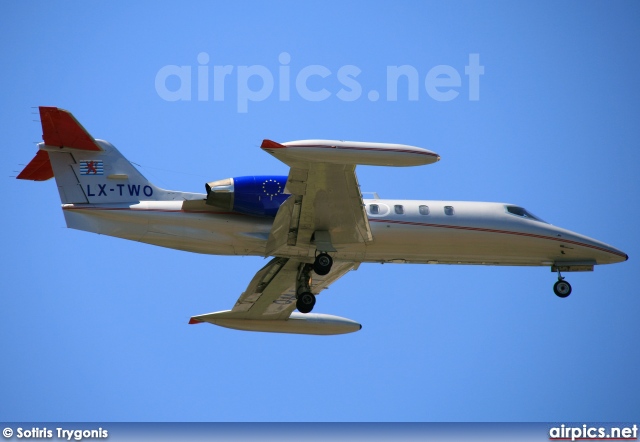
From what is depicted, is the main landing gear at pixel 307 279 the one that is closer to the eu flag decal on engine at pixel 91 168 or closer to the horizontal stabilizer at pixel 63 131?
the eu flag decal on engine at pixel 91 168

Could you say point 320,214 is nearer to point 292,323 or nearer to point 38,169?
point 292,323

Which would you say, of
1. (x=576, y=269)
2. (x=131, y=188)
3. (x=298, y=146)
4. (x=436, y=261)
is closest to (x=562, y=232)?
(x=576, y=269)

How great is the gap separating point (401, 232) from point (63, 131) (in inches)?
347

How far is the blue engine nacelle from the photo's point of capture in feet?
96.3

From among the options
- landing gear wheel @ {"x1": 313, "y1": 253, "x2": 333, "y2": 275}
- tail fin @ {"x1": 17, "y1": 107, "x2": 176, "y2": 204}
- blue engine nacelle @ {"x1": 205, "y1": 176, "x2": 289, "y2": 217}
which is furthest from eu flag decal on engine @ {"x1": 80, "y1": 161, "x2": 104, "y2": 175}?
landing gear wheel @ {"x1": 313, "y1": 253, "x2": 333, "y2": 275}

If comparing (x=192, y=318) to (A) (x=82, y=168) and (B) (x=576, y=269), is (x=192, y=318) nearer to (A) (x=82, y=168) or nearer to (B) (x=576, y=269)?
(A) (x=82, y=168)

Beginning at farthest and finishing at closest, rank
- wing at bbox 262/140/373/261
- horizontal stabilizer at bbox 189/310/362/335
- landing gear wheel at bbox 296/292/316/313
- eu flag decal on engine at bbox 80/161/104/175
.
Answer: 1. horizontal stabilizer at bbox 189/310/362/335
2. landing gear wheel at bbox 296/292/316/313
3. eu flag decal on engine at bbox 80/161/104/175
4. wing at bbox 262/140/373/261

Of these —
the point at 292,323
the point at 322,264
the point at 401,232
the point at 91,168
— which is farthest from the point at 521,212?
the point at 91,168

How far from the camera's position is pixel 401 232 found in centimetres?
3050

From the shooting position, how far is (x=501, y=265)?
32.6m

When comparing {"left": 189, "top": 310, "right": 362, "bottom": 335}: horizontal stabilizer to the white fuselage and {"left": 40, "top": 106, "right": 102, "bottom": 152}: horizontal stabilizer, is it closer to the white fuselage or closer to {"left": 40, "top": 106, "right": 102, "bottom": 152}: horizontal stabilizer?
the white fuselage

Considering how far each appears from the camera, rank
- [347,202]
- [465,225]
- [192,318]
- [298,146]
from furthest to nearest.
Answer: [192,318]
[465,225]
[347,202]
[298,146]

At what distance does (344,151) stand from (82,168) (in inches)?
292

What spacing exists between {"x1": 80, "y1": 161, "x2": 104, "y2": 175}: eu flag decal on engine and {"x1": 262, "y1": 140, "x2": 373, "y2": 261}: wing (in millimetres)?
4598
